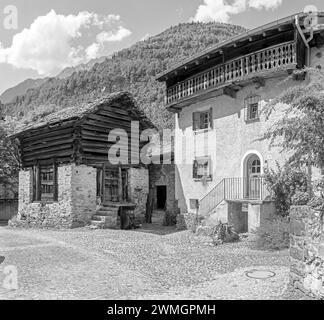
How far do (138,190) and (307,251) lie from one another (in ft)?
46.6

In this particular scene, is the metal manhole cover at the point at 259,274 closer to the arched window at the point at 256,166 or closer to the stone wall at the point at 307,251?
the stone wall at the point at 307,251

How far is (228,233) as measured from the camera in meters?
13.0

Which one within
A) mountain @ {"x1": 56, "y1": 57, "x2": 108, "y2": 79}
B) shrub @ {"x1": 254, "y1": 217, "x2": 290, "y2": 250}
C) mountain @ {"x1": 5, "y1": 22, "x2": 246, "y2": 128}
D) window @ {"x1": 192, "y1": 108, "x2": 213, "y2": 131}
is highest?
mountain @ {"x1": 56, "y1": 57, "x2": 108, "y2": 79}

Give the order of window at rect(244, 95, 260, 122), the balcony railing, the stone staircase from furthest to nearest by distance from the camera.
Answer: the stone staircase, window at rect(244, 95, 260, 122), the balcony railing

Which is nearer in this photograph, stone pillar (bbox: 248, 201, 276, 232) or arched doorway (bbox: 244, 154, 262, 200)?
stone pillar (bbox: 248, 201, 276, 232)

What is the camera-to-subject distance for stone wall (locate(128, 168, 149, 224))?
19609 millimetres

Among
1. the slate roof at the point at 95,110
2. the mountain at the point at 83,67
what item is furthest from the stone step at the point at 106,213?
the mountain at the point at 83,67

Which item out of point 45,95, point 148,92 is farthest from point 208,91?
point 45,95

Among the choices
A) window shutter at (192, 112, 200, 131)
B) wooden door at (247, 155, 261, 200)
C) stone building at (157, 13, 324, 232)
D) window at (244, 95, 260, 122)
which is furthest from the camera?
window shutter at (192, 112, 200, 131)

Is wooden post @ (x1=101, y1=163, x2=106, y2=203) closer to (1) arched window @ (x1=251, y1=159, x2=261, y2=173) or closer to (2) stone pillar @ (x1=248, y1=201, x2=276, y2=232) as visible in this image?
(1) arched window @ (x1=251, y1=159, x2=261, y2=173)

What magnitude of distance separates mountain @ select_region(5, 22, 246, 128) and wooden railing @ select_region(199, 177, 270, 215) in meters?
31.8

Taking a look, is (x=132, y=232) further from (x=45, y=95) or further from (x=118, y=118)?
(x=45, y=95)

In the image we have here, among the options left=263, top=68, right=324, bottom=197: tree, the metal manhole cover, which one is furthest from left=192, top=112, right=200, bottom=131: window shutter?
left=263, top=68, right=324, bottom=197: tree
